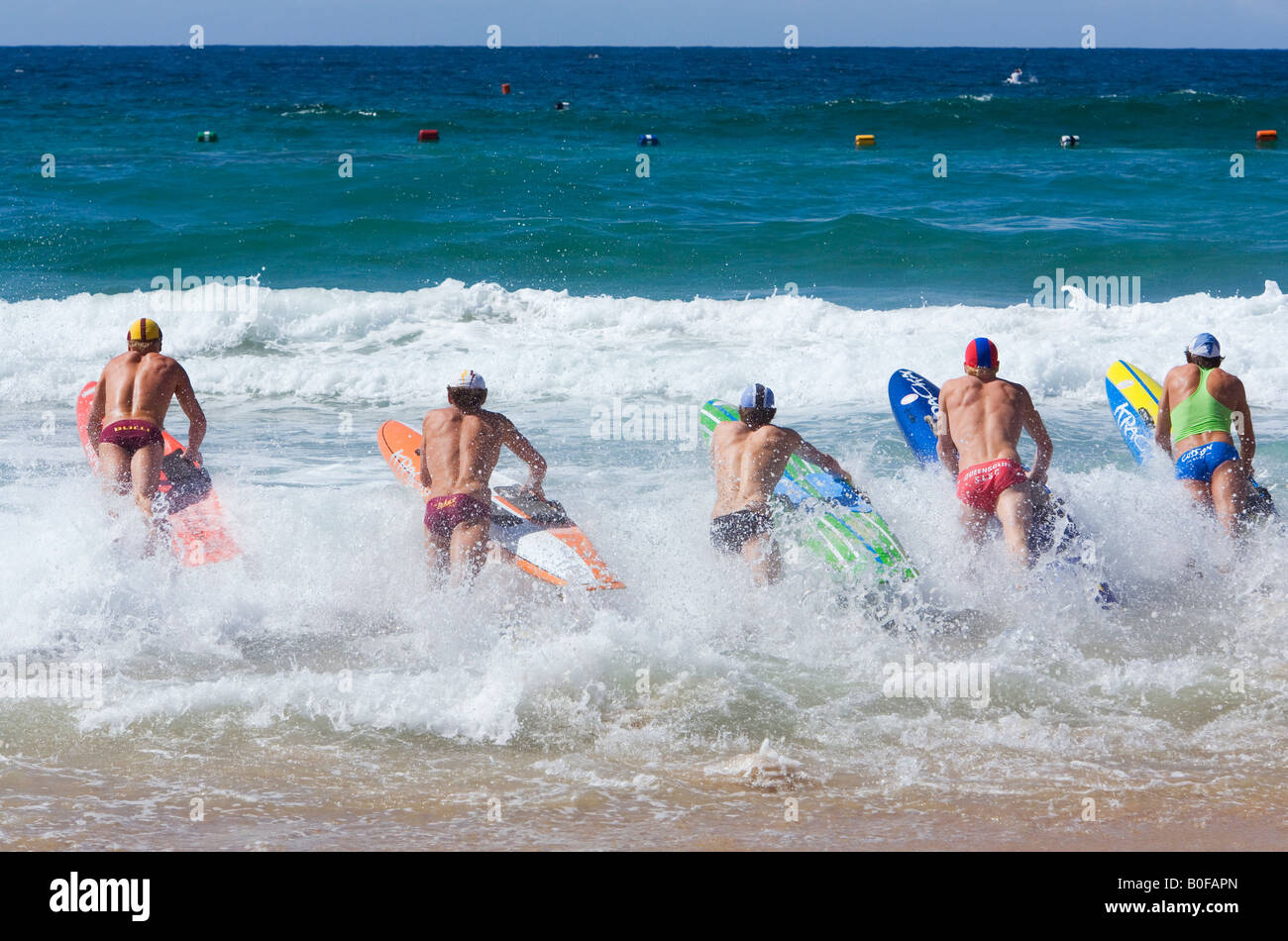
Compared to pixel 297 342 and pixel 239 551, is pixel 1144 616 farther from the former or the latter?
pixel 297 342

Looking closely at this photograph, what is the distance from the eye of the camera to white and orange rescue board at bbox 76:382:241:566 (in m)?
6.78

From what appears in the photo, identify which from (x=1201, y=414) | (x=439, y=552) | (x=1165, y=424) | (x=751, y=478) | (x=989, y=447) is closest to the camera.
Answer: (x=439, y=552)

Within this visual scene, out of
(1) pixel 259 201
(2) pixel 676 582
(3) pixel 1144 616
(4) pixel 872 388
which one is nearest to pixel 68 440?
(2) pixel 676 582

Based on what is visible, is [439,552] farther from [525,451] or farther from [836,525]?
[836,525]

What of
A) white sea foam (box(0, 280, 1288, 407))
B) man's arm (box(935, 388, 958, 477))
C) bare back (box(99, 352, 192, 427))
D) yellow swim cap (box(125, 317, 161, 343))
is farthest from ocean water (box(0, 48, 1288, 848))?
yellow swim cap (box(125, 317, 161, 343))

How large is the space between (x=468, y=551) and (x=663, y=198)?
48.5ft

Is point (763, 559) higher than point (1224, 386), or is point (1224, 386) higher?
point (1224, 386)

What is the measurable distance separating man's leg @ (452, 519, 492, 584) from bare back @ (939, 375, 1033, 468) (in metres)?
2.65

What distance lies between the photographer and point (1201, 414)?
23.7 ft

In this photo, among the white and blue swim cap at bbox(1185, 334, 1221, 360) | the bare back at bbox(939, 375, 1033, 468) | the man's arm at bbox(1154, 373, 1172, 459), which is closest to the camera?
the bare back at bbox(939, 375, 1033, 468)

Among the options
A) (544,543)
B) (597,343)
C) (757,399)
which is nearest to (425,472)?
(544,543)

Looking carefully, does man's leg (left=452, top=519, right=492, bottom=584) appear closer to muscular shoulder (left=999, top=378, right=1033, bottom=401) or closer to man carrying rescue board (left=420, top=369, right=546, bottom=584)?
man carrying rescue board (left=420, top=369, right=546, bottom=584)

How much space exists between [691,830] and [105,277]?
14.6 m

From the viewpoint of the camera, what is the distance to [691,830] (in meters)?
4.09
